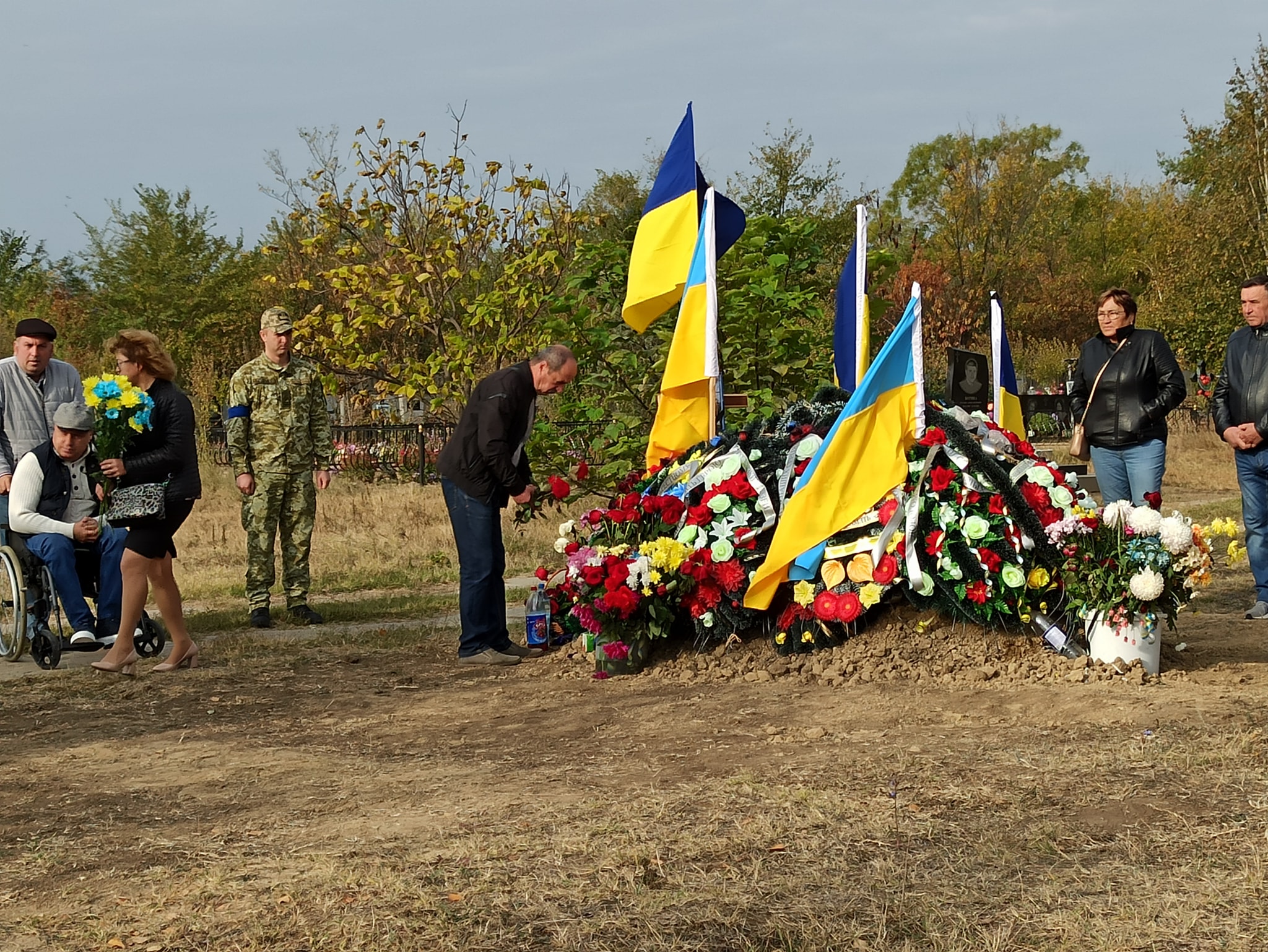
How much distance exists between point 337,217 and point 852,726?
1242 centimetres

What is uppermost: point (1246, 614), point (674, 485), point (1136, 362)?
point (1136, 362)

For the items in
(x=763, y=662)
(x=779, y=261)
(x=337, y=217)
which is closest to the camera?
(x=763, y=662)

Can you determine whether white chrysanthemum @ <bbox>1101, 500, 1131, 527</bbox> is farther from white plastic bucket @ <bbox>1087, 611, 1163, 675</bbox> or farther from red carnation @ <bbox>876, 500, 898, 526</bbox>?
red carnation @ <bbox>876, 500, 898, 526</bbox>

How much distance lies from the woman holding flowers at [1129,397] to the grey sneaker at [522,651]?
11.3 feet

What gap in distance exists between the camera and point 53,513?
7719mm

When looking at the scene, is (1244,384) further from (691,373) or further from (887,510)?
(691,373)

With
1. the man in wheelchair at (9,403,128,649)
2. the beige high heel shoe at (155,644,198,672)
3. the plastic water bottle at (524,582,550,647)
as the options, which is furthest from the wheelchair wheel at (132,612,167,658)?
the plastic water bottle at (524,582,550,647)

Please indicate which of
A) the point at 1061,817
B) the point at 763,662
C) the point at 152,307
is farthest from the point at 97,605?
the point at 152,307

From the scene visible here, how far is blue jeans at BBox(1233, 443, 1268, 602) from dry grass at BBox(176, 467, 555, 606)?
6.20 m

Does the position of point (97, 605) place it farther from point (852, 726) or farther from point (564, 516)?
point (564, 516)

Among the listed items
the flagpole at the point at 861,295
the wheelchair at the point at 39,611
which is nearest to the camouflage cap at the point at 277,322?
the wheelchair at the point at 39,611

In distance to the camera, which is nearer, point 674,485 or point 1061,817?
point 1061,817

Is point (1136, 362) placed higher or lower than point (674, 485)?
higher

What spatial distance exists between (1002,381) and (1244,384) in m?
1.74
